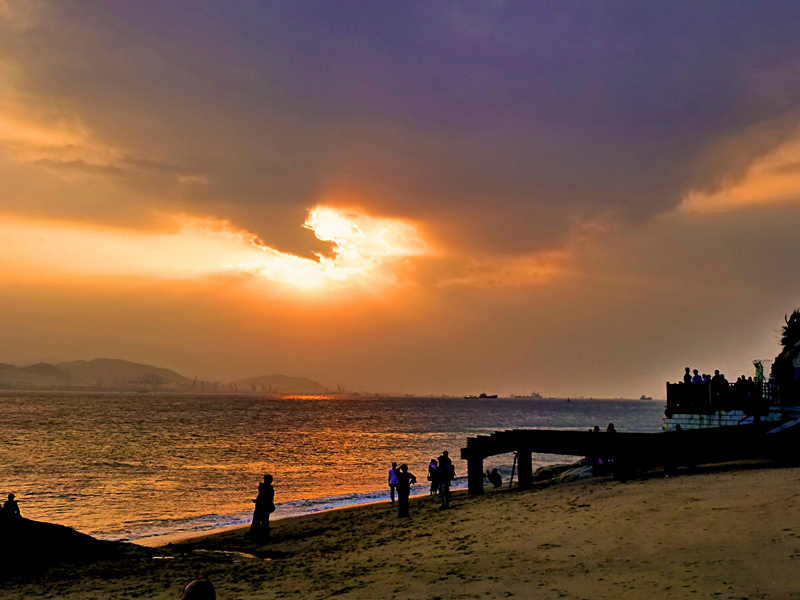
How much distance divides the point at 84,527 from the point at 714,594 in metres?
24.3

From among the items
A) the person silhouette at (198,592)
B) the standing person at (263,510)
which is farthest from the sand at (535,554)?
the person silhouette at (198,592)

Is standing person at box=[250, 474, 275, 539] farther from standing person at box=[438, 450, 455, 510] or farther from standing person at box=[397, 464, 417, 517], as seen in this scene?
standing person at box=[438, 450, 455, 510]

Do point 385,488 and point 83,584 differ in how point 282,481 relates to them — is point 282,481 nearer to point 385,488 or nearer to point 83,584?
point 385,488

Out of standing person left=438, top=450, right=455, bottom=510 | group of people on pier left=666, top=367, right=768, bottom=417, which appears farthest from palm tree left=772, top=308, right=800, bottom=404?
standing person left=438, top=450, right=455, bottom=510

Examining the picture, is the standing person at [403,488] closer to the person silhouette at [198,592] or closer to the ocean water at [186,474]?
the ocean water at [186,474]

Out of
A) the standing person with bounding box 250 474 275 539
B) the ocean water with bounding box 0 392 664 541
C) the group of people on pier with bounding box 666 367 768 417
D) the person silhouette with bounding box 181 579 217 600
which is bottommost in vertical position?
the ocean water with bounding box 0 392 664 541

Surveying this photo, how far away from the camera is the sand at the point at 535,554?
929cm

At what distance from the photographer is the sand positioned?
929 cm

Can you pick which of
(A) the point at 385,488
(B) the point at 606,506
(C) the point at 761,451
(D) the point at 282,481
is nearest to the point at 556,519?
(B) the point at 606,506

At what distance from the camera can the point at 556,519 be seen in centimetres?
1463

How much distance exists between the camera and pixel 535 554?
11.7 metres

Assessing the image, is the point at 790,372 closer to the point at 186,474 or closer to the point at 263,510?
the point at 263,510

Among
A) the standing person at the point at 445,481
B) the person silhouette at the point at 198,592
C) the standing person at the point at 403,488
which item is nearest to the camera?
the person silhouette at the point at 198,592

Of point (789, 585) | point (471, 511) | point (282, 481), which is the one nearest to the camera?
point (789, 585)
